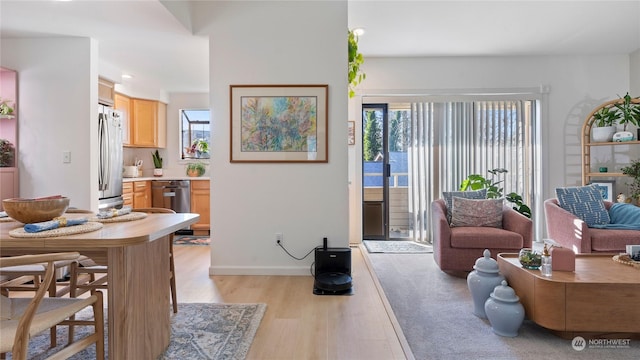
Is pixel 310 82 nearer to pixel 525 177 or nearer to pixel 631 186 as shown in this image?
pixel 525 177

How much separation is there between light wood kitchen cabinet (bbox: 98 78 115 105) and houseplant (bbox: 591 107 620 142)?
6.20 meters

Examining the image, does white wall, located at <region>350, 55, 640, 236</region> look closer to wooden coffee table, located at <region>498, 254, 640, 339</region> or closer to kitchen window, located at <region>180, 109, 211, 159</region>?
kitchen window, located at <region>180, 109, 211, 159</region>

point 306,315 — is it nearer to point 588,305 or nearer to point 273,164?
point 273,164

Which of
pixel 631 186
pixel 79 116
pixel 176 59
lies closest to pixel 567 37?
pixel 631 186

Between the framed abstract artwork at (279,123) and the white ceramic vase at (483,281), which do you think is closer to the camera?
the white ceramic vase at (483,281)

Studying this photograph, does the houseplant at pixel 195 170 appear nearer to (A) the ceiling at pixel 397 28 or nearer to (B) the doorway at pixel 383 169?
(A) the ceiling at pixel 397 28

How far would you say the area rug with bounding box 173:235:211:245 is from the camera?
4720 millimetres

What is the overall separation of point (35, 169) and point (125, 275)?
8.78ft

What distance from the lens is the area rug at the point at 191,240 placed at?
4.72 meters

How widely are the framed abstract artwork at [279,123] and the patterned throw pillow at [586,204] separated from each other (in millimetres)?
2629

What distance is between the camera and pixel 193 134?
6004mm
